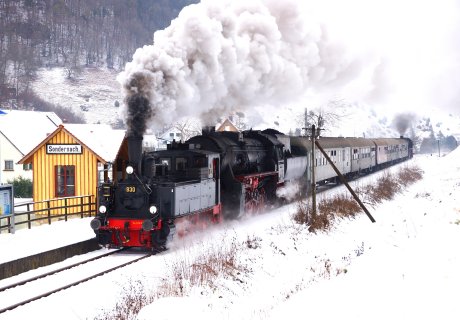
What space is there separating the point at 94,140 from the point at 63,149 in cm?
140

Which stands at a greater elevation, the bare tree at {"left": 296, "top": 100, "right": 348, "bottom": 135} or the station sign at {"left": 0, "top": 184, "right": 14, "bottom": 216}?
the bare tree at {"left": 296, "top": 100, "right": 348, "bottom": 135}

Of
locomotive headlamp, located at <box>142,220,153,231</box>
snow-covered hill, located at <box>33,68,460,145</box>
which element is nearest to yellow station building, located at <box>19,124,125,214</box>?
locomotive headlamp, located at <box>142,220,153,231</box>

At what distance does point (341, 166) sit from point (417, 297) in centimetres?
2423

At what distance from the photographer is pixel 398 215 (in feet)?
67.4

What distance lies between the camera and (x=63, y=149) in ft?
72.6

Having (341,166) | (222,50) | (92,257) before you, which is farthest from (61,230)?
(341,166)

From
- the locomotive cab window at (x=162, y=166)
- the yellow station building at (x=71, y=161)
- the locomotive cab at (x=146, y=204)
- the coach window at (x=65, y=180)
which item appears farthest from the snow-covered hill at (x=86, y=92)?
the locomotive cab at (x=146, y=204)

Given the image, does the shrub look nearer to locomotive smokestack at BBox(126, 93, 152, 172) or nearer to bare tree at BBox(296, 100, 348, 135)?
bare tree at BBox(296, 100, 348, 135)

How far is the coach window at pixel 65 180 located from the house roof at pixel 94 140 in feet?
4.64

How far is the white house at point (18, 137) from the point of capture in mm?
38594

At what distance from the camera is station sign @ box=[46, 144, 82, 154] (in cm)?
2173

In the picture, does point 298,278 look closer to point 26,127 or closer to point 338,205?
point 338,205

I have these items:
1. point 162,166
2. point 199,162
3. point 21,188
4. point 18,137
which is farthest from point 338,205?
point 18,137

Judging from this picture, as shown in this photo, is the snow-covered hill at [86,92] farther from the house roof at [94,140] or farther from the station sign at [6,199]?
the station sign at [6,199]
